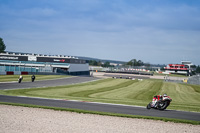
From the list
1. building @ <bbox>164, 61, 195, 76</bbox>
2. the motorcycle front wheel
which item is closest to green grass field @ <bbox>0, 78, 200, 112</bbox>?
the motorcycle front wheel

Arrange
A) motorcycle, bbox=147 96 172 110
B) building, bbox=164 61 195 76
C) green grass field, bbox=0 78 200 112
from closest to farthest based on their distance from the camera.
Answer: motorcycle, bbox=147 96 172 110 → green grass field, bbox=0 78 200 112 → building, bbox=164 61 195 76

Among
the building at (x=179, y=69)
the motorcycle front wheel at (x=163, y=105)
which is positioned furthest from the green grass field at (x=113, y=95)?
the building at (x=179, y=69)

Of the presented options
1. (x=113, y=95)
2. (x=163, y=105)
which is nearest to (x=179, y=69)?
(x=113, y=95)

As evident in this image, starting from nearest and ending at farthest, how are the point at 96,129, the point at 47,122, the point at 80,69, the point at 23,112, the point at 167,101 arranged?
the point at 96,129, the point at 47,122, the point at 23,112, the point at 167,101, the point at 80,69

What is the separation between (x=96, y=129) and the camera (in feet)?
39.2

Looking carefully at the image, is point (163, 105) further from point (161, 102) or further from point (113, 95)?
point (113, 95)

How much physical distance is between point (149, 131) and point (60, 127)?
487 cm

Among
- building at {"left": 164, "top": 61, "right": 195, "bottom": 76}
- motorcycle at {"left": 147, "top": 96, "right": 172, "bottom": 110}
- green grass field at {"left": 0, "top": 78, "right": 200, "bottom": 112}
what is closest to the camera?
motorcycle at {"left": 147, "top": 96, "right": 172, "bottom": 110}

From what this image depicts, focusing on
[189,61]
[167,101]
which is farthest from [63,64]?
[189,61]

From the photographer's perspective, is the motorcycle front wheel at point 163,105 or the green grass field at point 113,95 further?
the green grass field at point 113,95

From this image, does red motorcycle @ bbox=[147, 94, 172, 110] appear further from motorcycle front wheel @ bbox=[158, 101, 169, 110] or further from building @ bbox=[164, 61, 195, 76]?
building @ bbox=[164, 61, 195, 76]

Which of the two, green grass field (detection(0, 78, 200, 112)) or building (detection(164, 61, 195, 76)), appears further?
building (detection(164, 61, 195, 76))

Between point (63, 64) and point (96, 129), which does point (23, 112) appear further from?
point (63, 64)

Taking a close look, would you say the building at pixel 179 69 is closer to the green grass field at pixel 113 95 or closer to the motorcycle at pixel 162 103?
the green grass field at pixel 113 95
